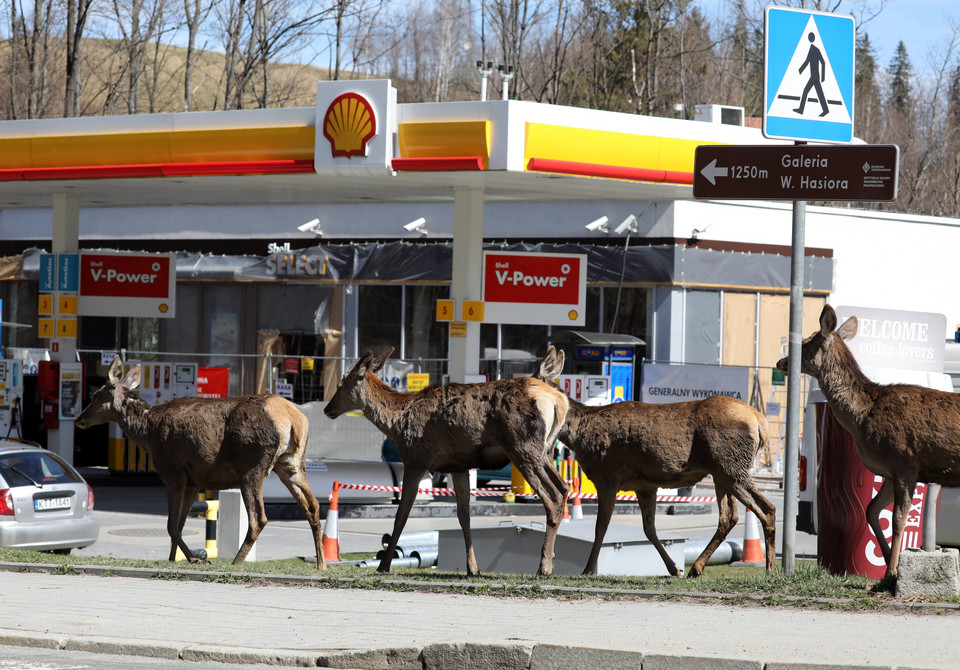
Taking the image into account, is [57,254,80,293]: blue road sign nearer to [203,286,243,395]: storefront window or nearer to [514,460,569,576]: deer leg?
[203,286,243,395]: storefront window

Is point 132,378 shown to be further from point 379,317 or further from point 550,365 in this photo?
point 379,317

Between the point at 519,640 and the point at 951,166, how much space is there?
177 feet

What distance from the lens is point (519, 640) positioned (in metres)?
7.38

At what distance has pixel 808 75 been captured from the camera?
359 inches

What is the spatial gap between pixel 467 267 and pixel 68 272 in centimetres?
735

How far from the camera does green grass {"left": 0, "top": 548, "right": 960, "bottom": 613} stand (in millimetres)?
8547

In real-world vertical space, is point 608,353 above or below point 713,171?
below

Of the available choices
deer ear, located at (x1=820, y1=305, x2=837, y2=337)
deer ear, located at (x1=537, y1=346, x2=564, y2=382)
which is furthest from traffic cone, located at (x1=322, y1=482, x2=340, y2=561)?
deer ear, located at (x1=820, y1=305, x2=837, y2=337)

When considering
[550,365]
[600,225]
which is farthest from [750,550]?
[600,225]

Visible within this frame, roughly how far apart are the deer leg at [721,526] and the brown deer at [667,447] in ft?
0.22

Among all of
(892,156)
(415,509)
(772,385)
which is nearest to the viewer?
(892,156)

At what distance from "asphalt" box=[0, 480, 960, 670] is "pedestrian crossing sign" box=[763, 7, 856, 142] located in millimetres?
3453

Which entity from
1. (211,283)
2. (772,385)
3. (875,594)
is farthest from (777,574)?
(211,283)

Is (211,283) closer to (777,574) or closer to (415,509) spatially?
(415,509)
